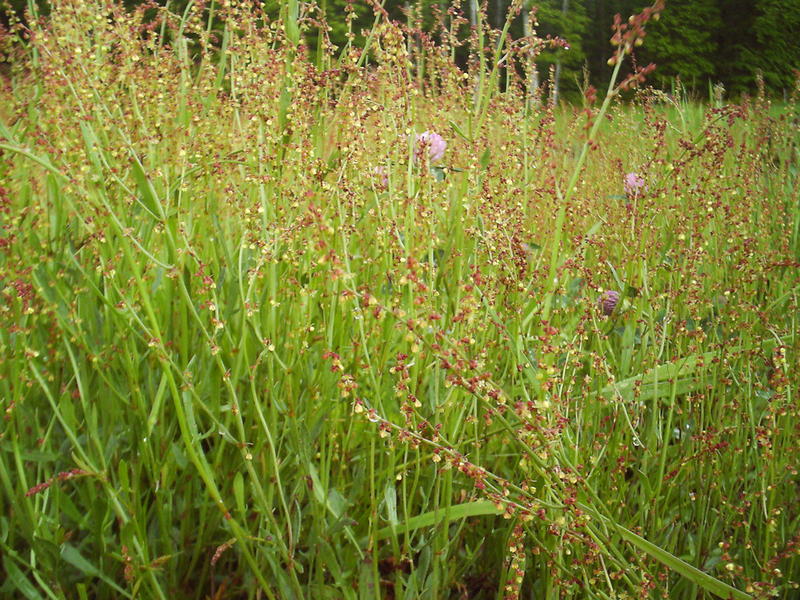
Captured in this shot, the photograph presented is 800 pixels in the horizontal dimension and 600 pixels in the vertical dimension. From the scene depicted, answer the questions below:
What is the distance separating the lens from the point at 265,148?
120 centimetres

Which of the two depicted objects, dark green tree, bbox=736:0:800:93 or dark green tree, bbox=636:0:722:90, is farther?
dark green tree, bbox=636:0:722:90

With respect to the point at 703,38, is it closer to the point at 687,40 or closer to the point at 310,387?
the point at 687,40

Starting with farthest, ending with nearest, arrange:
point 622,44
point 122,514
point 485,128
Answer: point 485,128
point 122,514
point 622,44

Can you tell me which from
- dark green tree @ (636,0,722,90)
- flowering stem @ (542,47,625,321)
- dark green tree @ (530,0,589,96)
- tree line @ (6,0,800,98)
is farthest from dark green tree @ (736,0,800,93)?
flowering stem @ (542,47,625,321)

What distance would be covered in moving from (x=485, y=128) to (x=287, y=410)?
0.86 meters

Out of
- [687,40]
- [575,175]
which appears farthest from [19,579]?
[687,40]

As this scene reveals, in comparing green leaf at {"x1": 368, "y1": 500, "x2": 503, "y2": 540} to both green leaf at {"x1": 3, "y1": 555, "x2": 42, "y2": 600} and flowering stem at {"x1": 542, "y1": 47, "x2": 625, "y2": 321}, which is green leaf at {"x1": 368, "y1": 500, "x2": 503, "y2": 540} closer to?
flowering stem at {"x1": 542, "y1": 47, "x2": 625, "y2": 321}

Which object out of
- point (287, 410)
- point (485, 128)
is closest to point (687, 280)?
point (485, 128)

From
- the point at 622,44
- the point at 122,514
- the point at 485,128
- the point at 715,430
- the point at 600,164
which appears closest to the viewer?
the point at 622,44

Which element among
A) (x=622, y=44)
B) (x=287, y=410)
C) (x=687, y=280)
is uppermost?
(x=622, y=44)

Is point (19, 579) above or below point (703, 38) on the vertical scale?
above

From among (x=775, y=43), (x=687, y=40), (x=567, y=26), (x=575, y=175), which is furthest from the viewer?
(x=687, y=40)

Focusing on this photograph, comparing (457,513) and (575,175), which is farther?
(457,513)

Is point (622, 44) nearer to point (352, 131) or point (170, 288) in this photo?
point (352, 131)
